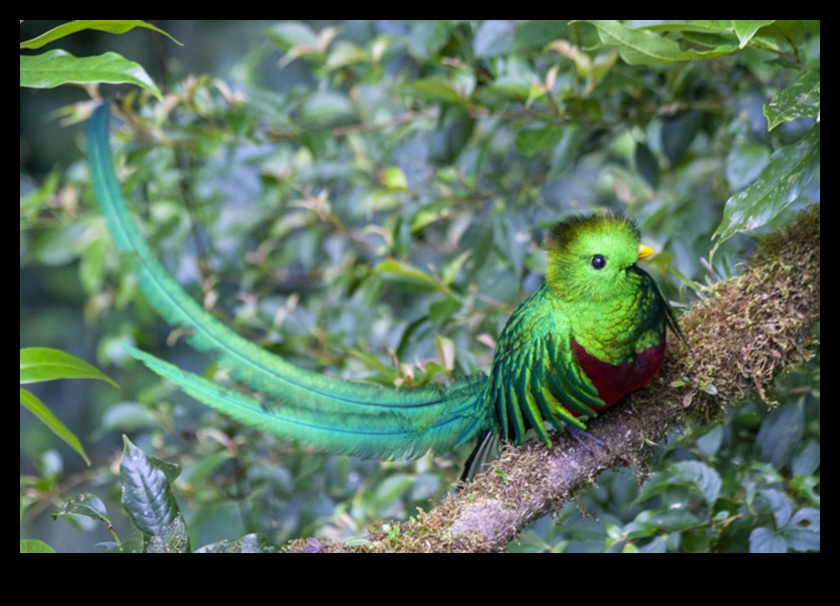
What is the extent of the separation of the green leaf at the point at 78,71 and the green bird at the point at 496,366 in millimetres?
274

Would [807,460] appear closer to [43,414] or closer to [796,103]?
[796,103]

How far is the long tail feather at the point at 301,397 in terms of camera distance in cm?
142

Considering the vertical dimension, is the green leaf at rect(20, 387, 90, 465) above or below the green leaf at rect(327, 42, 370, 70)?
below

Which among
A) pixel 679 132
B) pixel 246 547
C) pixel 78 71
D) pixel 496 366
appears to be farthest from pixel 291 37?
pixel 246 547

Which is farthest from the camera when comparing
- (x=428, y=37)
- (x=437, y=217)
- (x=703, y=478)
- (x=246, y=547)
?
(x=437, y=217)

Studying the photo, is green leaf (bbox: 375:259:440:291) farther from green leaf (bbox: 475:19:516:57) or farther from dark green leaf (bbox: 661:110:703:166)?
dark green leaf (bbox: 661:110:703:166)

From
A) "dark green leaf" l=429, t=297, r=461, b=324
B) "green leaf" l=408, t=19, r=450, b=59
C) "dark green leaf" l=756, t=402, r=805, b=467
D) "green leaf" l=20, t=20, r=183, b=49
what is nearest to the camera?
"green leaf" l=20, t=20, r=183, b=49

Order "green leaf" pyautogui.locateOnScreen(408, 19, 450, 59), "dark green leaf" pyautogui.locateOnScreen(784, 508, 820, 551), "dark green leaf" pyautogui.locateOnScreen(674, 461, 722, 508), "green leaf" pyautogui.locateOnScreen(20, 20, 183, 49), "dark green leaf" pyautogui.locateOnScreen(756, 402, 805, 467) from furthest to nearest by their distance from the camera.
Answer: "green leaf" pyautogui.locateOnScreen(408, 19, 450, 59) < "dark green leaf" pyautogui.locateOnScreen(756, 402, 805, 467) < "dark green leaf" pyautogui.locateOnScreen(674, 461, 722, 508) < "dark green leaf" pyautogui.locateOnScreen(784, 508, 820, 551) < "green leaf" pyautogui.locateOnScreen(20, 20, 183, 49)

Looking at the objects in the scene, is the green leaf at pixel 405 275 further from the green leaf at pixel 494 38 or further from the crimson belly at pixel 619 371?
the crimson belly at pixel 619 371

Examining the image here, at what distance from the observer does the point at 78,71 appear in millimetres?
1249

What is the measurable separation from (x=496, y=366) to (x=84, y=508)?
69 centimetres

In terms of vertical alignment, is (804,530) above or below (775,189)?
below

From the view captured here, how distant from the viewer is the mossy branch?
4.32 ft

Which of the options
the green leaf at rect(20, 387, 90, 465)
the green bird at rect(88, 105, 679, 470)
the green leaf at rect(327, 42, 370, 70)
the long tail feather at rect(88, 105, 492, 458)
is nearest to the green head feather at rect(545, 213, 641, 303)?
the green bird at rect(88, 105, 679, 470)
